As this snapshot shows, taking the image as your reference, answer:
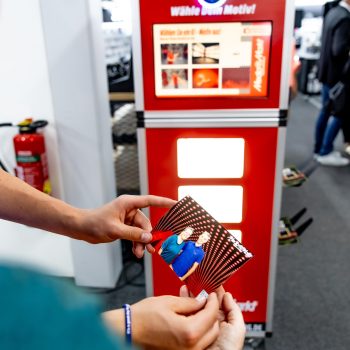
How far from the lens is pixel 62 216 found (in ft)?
3.95

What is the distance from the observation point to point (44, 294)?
30 cm

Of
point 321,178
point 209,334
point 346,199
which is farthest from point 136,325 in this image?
point 321,178

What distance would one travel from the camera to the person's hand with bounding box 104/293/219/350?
2.62ft

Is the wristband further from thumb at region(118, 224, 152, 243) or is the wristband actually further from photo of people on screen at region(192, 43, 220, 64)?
photo of people on screen at region(192, 43, 220, 64)

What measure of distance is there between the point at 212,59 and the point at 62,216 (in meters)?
0.98

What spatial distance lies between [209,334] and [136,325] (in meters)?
0.16

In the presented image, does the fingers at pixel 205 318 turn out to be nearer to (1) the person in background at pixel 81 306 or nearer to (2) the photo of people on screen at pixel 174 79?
(1) the person in background at pixel 81 306

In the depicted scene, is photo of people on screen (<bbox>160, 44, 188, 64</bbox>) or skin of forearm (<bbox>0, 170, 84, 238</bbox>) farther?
photo of people on screen (<bbox>160, 44, 188, 64</bbox>)

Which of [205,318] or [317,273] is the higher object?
[205,318]

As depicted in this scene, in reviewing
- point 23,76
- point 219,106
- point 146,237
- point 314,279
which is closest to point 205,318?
point 146,237

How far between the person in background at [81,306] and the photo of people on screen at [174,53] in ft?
2.57

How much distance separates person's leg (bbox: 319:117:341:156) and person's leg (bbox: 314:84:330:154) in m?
0.05

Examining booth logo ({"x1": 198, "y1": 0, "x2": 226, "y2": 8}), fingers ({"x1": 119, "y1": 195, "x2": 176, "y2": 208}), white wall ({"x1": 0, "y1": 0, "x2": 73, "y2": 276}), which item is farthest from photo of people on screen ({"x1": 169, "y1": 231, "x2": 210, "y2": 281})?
white wall ({"x1": 0, "y1": 0, "x2": 73, "y2": 276})

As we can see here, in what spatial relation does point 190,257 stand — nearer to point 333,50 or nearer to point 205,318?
point 205,318
